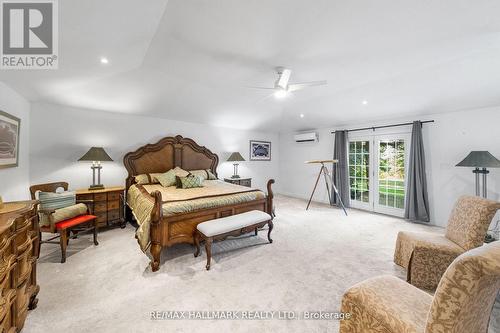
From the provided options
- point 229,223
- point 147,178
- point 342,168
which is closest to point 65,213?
point 147,178

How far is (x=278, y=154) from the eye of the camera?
24.8 feet

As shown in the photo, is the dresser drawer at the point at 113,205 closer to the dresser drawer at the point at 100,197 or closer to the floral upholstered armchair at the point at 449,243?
the dresser drawer at the point at 100,197

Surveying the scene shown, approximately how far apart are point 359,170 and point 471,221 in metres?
3.38

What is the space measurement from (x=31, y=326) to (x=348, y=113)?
6081 mm

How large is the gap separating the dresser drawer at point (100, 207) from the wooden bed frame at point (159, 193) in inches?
28.1

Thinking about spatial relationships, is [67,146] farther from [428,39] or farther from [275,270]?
[428,39]

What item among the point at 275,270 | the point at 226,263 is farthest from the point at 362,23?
the point at 226,263

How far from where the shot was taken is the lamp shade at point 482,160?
3144mm

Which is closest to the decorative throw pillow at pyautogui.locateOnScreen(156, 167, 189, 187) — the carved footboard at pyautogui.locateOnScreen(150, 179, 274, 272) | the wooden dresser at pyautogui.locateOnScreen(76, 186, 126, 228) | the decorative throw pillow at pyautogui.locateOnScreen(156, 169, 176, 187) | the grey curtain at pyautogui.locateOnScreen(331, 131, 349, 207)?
the decorative throw pillow at pyautogui.locateOnScreen(156, 169, 176, 187)

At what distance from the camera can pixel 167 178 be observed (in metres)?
4.48

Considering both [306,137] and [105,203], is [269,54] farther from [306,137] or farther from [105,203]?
[306,137]

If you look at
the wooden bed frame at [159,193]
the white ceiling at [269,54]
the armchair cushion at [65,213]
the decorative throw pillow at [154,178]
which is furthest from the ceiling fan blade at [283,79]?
the armchair cushion at [65,213]

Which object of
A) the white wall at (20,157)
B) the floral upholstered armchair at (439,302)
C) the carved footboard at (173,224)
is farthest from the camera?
the white wall at (20,157)

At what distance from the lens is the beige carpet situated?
5.64 ft
